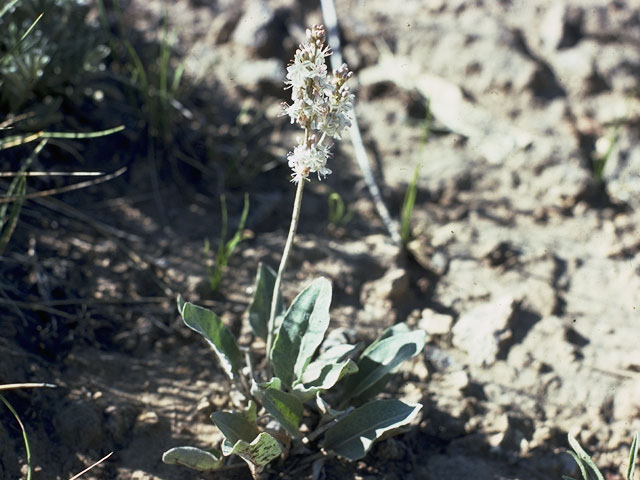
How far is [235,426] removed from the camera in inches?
95.8

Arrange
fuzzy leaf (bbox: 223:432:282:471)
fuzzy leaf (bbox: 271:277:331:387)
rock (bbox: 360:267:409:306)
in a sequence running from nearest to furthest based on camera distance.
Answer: fuzzy leaf (bbox: 223:432:282:471), fuzzy leaf (bbox: 271:277:331:387), rock (bbox: 360:267:409:306)

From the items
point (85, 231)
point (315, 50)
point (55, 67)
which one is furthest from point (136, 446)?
point (55, 67)

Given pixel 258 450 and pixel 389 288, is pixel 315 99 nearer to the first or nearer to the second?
pixel 258 450

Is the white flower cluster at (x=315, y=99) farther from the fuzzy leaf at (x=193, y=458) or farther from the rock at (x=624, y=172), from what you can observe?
the rock at (x=624, y=172)

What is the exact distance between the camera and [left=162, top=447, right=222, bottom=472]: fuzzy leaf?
7.75 ft

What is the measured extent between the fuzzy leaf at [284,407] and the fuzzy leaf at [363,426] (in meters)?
0.13

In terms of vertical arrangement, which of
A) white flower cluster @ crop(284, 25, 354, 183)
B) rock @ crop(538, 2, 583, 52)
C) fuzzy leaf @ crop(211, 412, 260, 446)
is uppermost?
rock @ crop(538, 2, 583, 52)

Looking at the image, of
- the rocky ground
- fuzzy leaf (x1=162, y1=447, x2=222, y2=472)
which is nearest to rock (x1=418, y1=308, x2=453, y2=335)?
the rocky ground

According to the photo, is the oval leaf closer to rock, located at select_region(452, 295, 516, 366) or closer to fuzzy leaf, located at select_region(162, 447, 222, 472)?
fuzzy leaf, located at select_region(162, 447, 222, 472)

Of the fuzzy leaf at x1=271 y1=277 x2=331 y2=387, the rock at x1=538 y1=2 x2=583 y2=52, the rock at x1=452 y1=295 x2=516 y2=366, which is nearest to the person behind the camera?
the fuzzy leaf at x1=271 y1=277 x2=331 y2=387

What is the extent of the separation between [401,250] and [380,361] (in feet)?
2.93

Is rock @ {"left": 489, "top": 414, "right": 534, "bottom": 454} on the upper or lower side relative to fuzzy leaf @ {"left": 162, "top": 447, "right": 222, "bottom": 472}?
lower

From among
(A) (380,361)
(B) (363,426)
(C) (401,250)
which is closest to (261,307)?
(A) (380,361)

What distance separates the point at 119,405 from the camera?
8.78 feet
